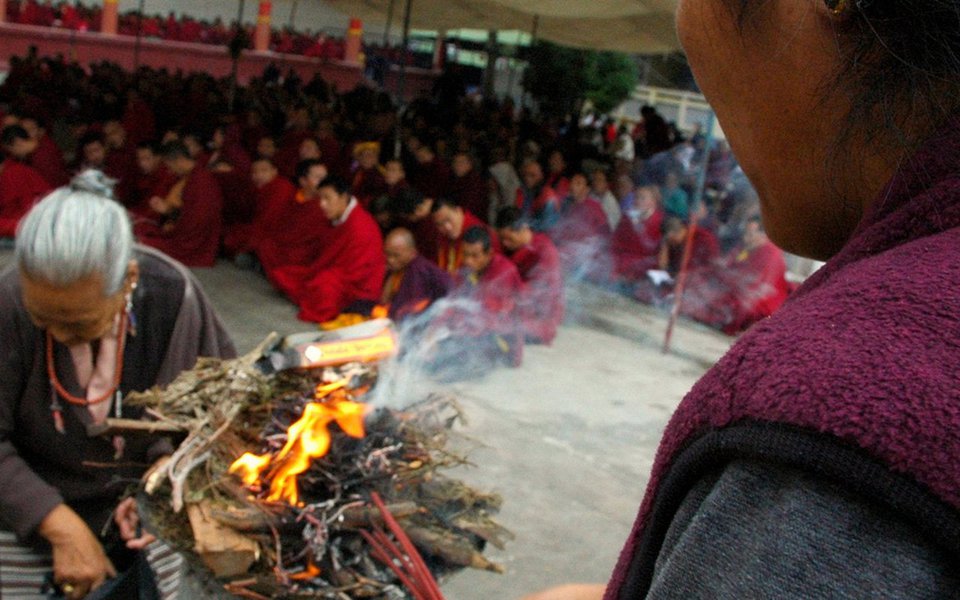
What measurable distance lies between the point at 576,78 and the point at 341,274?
13861 millimetres

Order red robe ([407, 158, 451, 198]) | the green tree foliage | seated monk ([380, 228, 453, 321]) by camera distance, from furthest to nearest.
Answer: the green tree foliage → red robe ([407, 158, 451, 198]) → seated monk ([380, 228, 453, 321])

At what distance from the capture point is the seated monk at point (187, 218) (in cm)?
802

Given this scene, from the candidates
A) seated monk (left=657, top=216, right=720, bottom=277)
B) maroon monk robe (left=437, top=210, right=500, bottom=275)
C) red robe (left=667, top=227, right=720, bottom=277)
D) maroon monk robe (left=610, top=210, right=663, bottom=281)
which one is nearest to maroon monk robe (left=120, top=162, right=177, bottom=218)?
maroon monk robe (left=437, top=210, right=500, bottom=275)

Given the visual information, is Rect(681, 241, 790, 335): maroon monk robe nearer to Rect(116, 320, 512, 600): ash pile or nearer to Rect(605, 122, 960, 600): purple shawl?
Rect(116, 320, 512, 600): ash pile

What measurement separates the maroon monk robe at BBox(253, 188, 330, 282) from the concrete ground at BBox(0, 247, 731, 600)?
0.21 meters

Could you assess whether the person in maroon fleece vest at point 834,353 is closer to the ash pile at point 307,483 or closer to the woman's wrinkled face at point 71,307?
the ash pile at point 307,483

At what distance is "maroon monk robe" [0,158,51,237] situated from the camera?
7734mm

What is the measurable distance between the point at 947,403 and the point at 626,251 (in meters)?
9.15

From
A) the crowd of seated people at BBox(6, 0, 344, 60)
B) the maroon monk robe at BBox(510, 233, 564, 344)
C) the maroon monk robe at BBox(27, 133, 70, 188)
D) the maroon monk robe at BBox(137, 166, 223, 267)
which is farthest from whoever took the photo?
the crowd of seated people at BBox(6, 0, 344, 60)

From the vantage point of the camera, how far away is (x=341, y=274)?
7.11 m

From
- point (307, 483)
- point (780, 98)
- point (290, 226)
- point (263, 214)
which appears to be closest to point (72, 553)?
point (307, 483)

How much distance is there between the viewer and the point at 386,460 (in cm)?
192

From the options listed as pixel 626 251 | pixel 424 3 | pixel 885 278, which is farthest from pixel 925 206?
pixel 424 3

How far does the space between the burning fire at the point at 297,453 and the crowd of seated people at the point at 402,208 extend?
4.02 metres
